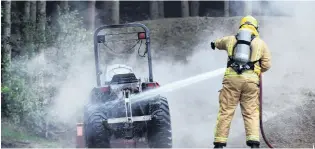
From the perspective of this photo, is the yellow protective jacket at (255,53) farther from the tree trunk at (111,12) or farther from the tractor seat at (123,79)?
the tree trunk at (111,12)

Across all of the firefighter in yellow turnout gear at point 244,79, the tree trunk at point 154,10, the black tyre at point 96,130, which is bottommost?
the black tyre at point 96,130

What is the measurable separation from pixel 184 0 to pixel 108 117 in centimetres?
1559

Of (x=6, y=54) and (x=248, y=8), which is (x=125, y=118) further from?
(x=248, y=8)

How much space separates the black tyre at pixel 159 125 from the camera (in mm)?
10508

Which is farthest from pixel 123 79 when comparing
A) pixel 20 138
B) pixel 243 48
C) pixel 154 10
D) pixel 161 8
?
pixel 161 8

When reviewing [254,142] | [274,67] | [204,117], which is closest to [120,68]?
[254,142]

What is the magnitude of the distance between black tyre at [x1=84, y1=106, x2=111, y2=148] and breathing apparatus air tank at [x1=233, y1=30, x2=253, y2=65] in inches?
106

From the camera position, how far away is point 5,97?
16203 millimetres

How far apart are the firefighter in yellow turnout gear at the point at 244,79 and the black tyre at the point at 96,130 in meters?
2.21

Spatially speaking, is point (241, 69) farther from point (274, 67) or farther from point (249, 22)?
point (274, 67)

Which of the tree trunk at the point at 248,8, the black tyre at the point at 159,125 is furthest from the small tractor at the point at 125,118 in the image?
the tree trunk at the point at 248,8

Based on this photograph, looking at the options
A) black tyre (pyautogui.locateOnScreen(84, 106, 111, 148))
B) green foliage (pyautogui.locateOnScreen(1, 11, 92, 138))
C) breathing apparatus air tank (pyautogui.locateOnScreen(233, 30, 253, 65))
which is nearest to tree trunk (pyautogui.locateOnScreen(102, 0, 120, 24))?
green foliage (pyautogui.locateOnScreen(1, 11, 92, 138))

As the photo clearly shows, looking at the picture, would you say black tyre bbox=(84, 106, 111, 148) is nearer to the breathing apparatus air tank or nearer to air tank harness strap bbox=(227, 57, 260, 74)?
air tank harness strap bbox=(227, 57, 260, 74)

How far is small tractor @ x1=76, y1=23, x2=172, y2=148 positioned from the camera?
1050cm
